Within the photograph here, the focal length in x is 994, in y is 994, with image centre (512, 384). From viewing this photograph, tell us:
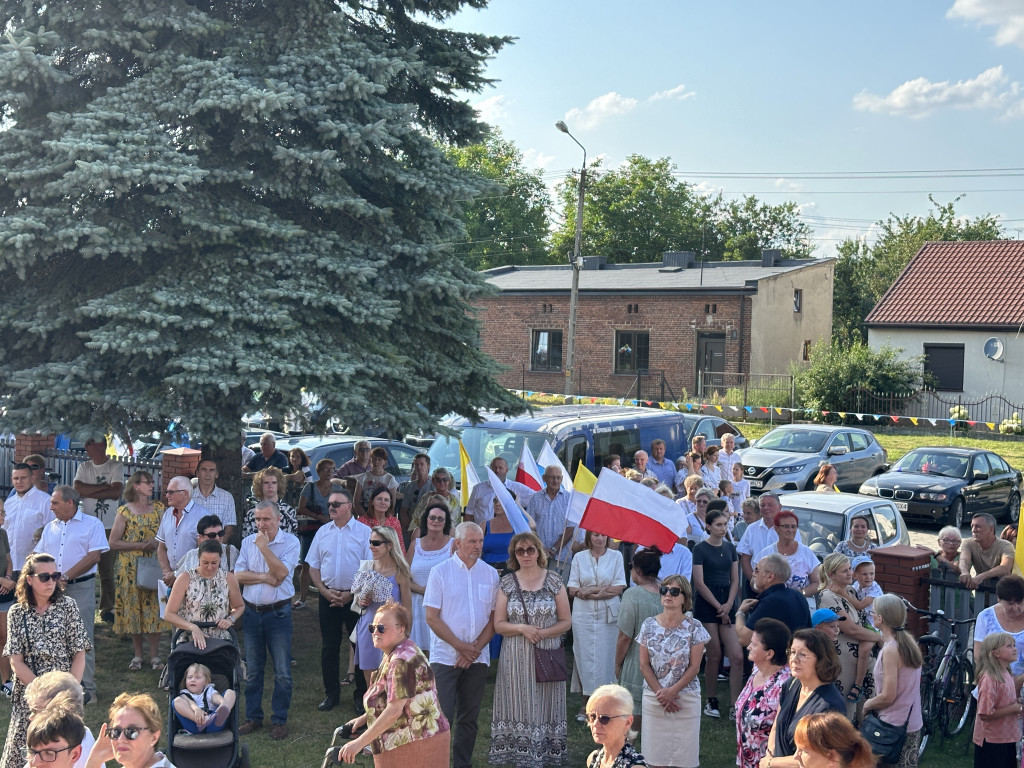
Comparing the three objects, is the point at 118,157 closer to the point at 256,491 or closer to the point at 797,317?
the point at 256,491

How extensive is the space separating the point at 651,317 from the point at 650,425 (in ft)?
81.9

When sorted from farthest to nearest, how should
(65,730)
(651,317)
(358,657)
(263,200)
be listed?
1. (651,317)
2. (263,200)
3. (358,657)
4. (65,730)

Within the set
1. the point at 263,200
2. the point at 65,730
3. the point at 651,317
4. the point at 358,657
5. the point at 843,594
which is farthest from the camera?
the point at 651,317

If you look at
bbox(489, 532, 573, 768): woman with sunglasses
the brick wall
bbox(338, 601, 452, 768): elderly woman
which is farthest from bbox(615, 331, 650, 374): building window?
bbox(338, 601, 452, 768): elderly woman

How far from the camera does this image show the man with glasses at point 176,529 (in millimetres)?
9039

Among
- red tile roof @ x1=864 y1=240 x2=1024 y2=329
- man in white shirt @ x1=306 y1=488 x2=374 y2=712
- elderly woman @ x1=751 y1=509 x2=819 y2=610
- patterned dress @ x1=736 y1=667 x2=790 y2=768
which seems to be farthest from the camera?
red tile roof @ x1=864 y1=240 x2=1024 y2=329

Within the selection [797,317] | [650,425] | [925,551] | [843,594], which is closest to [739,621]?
[843,594]

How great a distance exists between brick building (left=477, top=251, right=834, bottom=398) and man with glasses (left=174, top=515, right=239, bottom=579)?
29215mm

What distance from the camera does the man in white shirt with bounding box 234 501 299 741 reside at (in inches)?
316

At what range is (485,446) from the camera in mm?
13977

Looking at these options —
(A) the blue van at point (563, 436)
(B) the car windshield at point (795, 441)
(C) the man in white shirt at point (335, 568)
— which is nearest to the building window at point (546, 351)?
(B) the car windshield at point (795, 441)

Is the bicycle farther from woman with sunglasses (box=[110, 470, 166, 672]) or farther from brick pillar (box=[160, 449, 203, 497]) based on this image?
brick pillar (box=[160, 449, 203, 497])

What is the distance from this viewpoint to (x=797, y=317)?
1676 inches

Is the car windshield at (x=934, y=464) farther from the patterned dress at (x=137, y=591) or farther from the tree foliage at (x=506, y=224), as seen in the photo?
the tree foliage at (x=506, y=224)
